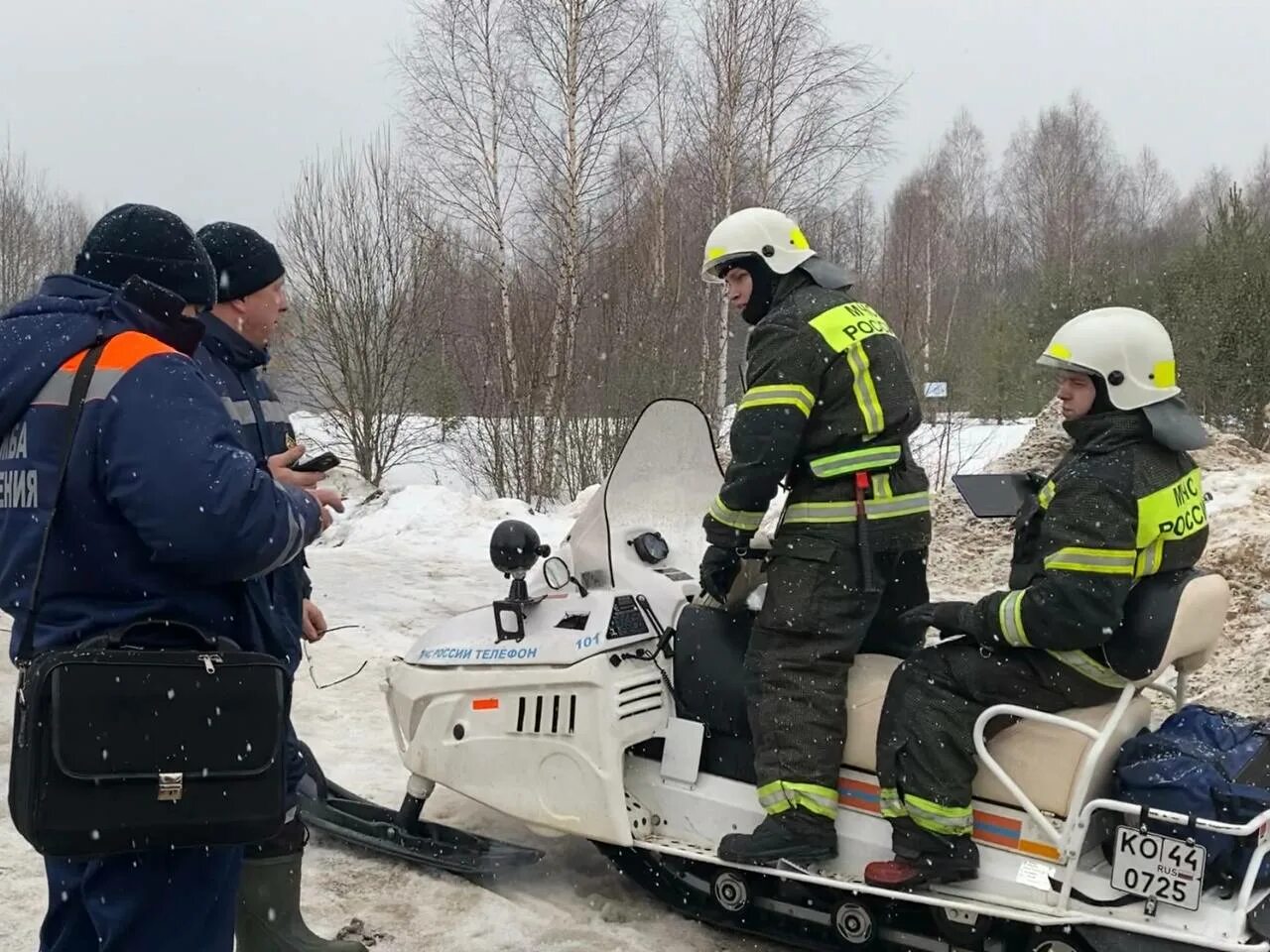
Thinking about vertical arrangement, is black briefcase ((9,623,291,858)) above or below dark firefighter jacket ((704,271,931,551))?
below

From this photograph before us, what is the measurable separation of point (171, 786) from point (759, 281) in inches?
89.9

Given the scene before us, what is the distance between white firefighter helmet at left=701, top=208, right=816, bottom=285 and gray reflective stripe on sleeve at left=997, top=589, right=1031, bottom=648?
123 cm

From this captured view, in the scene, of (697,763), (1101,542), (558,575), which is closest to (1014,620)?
(1101,542)

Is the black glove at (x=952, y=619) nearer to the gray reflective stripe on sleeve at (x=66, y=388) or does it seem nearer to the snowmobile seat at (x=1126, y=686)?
the snowmobile seat at (x=1126, y=686)

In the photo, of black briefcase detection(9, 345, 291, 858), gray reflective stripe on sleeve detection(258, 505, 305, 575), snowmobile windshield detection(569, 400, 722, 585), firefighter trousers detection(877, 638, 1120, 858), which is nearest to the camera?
black briefcase detection(9, 345, 291, 858)

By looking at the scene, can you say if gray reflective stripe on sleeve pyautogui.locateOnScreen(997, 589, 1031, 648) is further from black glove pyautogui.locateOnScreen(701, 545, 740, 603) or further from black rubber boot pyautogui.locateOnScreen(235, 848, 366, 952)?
black rubber boot pyautogui.locateOnScreen(235, 848, 366, 952)

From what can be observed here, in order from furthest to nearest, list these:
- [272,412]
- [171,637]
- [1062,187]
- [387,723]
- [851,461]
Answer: [1062,187]
[387,723]
[851,461]
[272,412]
[171,637]

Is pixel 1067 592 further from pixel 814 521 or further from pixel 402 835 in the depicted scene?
pixel 402 835

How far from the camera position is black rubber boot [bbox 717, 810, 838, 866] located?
3197 mm

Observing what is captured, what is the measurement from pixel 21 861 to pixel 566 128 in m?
14.6

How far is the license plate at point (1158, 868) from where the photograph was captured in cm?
278

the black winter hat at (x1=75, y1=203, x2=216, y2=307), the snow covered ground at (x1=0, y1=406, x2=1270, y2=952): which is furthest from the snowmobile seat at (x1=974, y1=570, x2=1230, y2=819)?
the black winter hat at (x1=75, y1=203, x2=216, y2=307)

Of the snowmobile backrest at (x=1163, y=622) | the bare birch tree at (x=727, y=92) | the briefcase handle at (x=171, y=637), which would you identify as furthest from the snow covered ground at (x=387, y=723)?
the bare birch tree at (x=727, y=92)

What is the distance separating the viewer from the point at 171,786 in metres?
2.03
